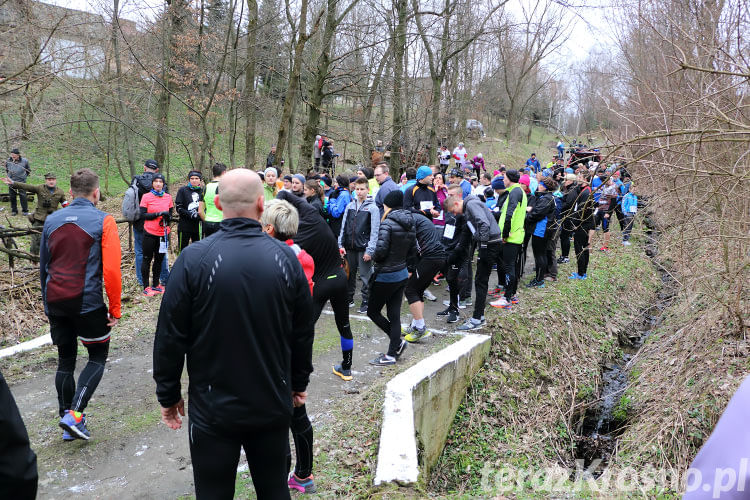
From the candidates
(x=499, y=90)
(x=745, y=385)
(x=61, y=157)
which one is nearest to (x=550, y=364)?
(x=745, y=385)

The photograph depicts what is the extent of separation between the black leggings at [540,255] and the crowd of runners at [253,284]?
1434 mm

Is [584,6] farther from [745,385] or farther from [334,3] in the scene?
[745,385]

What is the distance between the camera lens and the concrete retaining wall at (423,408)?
400cm

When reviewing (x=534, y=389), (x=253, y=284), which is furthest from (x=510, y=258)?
(x=253, y=284)

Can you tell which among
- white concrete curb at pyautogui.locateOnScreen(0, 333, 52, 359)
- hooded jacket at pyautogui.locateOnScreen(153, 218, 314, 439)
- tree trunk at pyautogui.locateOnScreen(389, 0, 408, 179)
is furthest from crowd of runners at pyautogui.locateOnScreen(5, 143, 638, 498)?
tree trunk at pyautogui.locateOnScreen(389, 0, 408, 179)

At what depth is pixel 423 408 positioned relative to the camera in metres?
5.21

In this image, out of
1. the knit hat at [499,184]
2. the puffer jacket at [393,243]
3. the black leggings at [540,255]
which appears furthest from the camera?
the black leggings at [540,255]

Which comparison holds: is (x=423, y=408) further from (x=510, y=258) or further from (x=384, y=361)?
(x=510, y=258)

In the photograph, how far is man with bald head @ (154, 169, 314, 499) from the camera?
2.44 m

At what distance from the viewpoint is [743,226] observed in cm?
692

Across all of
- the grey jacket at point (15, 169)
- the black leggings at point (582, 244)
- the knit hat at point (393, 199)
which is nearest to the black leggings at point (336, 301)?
the knit hat at point (393, 199)

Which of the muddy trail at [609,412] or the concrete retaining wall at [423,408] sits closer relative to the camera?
the concrete retaining wall at [423,408]

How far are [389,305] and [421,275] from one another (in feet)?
3.30

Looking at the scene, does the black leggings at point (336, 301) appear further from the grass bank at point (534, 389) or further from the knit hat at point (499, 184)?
the knit hat at point (499, 184)
